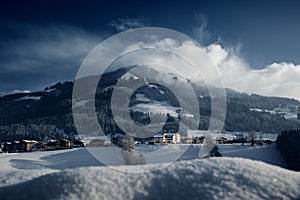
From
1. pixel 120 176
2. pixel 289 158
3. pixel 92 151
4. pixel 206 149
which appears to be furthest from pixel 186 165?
pixel 92 151

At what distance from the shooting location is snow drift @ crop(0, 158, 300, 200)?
16797 millimetres

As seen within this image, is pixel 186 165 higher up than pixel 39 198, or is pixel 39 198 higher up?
pixel 186 165

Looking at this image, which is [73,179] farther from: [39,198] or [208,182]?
[208,182]

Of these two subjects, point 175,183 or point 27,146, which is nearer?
point 175,183

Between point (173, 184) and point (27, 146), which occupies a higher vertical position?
point (173, 184)

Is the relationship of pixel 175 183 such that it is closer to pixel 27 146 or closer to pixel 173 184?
pixel 173 184

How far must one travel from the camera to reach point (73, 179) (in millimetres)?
18109

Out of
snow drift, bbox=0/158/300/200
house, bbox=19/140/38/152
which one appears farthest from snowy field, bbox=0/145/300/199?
house, bbox=19/140/38/152

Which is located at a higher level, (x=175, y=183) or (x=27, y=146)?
(x=175, y=183)

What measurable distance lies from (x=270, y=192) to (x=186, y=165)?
18.3ft

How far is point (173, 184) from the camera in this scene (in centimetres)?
1789

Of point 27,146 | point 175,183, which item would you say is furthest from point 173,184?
point 27,146

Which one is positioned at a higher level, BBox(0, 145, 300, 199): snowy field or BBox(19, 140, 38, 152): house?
BBox(0, 145, 300, 199): snowy field

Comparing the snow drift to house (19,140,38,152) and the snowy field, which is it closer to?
→ the snowy field
